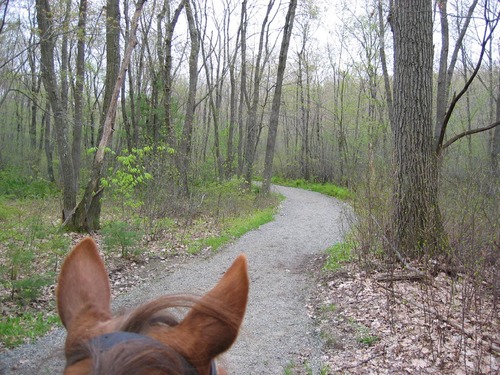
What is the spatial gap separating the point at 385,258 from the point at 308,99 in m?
29.5

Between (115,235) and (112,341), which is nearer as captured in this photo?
(112,341)

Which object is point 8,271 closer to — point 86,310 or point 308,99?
point 86,310

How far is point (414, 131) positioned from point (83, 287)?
284 inches

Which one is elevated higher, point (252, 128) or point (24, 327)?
point (252, 128)

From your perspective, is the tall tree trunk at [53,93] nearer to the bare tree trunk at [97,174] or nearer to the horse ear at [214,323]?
the bare tree trunk at [97,174]

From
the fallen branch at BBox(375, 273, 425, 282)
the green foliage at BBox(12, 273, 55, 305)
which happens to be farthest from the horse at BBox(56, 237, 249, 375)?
the fallen branch at BBox(375, 273, 425, 282)

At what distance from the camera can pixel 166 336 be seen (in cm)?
99

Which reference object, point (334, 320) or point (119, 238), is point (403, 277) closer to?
point (334, 320)

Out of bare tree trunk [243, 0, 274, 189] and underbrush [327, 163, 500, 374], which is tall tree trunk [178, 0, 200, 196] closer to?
bare tree trunk [243, 0, 274, 189]

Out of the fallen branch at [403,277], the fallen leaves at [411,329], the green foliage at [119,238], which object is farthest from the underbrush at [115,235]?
the fallen branch at [403,277]

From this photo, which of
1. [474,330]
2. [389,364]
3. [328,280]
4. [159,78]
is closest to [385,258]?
[328,280]

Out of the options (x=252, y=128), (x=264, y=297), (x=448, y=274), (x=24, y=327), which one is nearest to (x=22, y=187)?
(x=252, y=128)

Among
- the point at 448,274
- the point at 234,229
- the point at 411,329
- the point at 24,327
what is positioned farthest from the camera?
the point at 234,229

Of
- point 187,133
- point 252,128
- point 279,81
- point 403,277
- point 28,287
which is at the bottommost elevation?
point 403,277
